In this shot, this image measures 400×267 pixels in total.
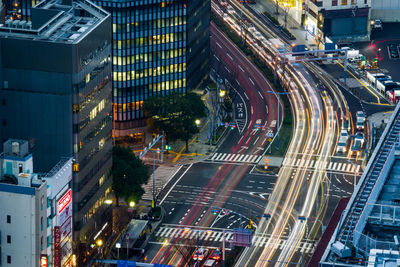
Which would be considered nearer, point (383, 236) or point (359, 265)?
point (359, 265)

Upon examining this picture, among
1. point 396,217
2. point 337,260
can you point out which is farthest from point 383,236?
point 337,260

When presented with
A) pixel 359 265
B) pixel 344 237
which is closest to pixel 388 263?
pixel 359 265

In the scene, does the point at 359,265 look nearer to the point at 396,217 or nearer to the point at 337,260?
the point at 337,260

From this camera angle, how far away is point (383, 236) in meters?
190

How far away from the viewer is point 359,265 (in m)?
174

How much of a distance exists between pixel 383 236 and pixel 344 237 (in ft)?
25.9

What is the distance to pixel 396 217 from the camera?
193 metres

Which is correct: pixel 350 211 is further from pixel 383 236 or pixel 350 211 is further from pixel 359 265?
pixel 359 265

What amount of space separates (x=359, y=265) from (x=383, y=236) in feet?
58.3

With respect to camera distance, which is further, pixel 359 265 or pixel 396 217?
pixel 396 217

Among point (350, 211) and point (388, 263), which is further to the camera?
point (350, 211)

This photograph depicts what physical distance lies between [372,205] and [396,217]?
5478 millimetres

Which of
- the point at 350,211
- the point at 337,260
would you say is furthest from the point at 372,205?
the point at 337,260

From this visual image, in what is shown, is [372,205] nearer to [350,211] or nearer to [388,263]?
[350,211]
